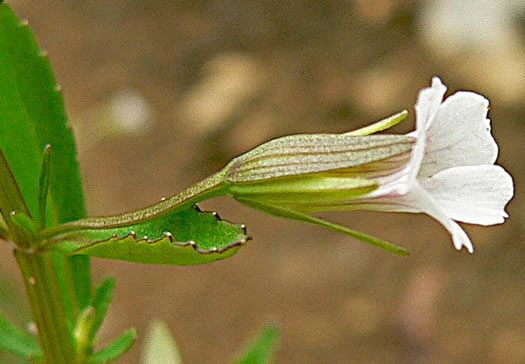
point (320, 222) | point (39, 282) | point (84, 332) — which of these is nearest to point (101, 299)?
point (84, 332)

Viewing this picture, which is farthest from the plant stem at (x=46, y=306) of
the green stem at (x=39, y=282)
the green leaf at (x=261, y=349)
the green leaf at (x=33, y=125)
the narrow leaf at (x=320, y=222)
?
the green leaf at (x=261, y=349)

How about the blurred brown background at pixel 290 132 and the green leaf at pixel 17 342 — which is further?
the blurred brown background at pixel 290 132

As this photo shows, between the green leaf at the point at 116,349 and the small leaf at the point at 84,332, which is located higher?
the small leaf at the point at 84,332

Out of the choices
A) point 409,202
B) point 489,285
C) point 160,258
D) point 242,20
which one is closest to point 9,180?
point 160,258

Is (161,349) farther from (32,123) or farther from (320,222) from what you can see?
(320,222)

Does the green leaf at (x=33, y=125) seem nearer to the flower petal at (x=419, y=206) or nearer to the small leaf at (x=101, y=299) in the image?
the small leaf at (x=101, y=299)

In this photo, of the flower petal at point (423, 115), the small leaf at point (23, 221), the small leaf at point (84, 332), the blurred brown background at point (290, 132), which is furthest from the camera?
the blurred brown background at point (290, 132)

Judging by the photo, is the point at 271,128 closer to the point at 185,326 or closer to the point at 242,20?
the point at 242,20
